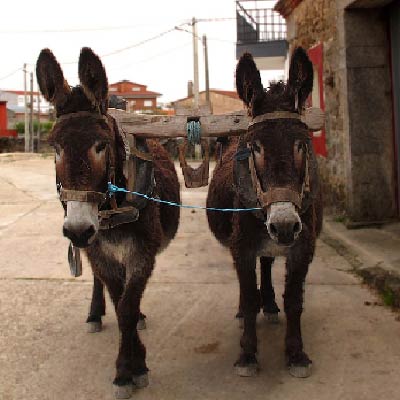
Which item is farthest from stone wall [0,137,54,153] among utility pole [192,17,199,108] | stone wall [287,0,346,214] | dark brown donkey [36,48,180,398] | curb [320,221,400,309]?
dark brown donkey [36,48,180,398]

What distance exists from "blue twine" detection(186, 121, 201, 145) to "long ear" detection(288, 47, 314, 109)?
67 centimetres

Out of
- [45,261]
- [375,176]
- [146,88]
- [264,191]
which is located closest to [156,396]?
[264,191]

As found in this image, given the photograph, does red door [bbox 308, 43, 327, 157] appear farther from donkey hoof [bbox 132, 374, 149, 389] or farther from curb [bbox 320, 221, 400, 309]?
donkey hoof [bbox 132, 374, 149, 389]

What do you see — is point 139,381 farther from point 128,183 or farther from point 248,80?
point 248,80

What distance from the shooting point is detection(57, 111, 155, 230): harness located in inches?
105

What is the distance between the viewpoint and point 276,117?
2.88 metres

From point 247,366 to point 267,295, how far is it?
102 centimetres

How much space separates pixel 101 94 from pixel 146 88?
79.9m

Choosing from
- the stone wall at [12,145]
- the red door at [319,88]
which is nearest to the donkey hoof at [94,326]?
the red door at [319,88]

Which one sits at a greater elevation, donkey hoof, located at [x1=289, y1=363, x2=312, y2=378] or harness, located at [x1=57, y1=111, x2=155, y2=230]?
harness, located at [x1=57, y1=111, x2=155, y2=230]

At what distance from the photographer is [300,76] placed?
2895 millimetres

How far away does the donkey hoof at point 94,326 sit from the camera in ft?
13.3

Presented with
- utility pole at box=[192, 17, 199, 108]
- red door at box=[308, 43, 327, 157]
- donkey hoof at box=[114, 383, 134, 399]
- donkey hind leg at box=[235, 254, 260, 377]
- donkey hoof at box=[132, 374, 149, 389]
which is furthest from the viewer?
utility pole at box=[192, 17, 199, 108]

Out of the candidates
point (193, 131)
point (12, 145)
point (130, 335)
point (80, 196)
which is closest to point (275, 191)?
point (193, 131)
